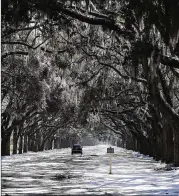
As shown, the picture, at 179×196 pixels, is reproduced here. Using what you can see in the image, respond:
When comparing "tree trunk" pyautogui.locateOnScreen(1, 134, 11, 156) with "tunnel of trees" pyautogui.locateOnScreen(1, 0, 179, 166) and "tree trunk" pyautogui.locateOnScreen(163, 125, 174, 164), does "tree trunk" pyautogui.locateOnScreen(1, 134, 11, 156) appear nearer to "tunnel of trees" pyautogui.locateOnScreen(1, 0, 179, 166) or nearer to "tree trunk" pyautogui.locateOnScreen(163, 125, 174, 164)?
"tunnel of trees" pyautogui.locateOnScreen(1, 0, 179, 166)

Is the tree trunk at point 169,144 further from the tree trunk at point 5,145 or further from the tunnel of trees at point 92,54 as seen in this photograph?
the tree trunk at point 5,145

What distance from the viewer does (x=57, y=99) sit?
3128 cm

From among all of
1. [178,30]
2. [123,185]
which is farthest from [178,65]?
[123,185]

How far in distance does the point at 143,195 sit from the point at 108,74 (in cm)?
1305

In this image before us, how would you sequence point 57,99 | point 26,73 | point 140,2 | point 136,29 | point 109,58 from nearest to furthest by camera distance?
point 140,2
point 136,29
point 109,58
point 26,73
point 57,99

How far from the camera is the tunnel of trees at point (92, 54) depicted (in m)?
12.3

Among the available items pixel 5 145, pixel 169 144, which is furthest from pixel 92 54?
pixel 5 145

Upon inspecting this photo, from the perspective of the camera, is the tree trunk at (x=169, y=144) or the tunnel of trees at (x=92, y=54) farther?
the tree trunk at (x=169, y=144)

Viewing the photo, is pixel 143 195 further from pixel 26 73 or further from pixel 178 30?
pixel 26 73

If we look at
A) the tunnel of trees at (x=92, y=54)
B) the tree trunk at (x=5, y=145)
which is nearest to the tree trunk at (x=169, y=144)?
the tunnel of trees at (x=92, y=54)

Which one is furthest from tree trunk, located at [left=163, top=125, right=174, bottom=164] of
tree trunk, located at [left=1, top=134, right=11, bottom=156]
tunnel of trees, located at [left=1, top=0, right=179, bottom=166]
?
tree trunk, located at [left=1, top=134, right=11, bottom=156]

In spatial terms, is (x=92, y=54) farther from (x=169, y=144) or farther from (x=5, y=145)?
(x=5, y=145)

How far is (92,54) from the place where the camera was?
2178cm

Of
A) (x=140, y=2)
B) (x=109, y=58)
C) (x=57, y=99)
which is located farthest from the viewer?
(x=57, y=99)
